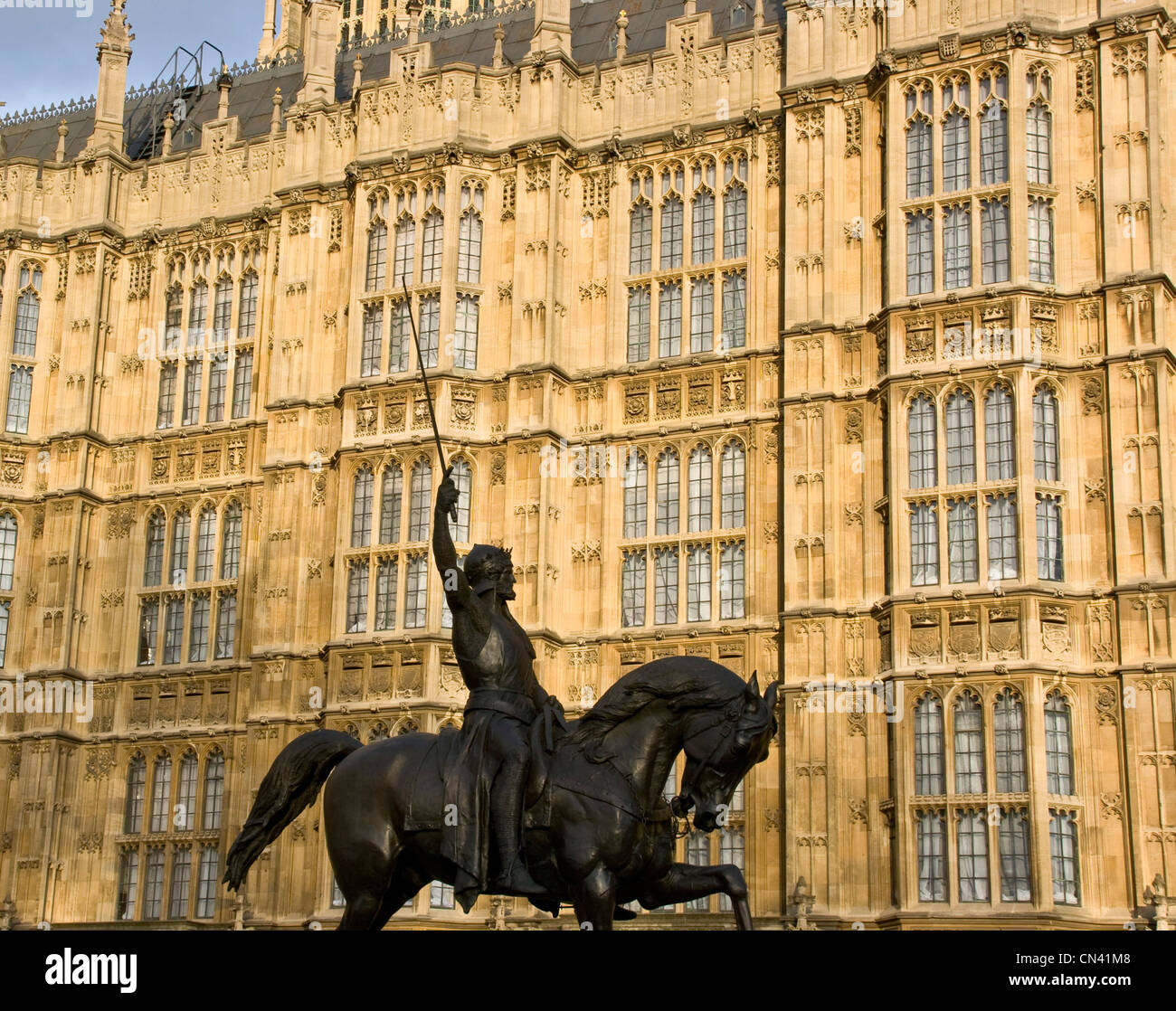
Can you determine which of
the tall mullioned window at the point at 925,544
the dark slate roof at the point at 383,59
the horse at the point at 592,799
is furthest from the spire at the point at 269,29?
the horse at the point at 592,799

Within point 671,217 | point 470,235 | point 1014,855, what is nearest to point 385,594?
point 470,235

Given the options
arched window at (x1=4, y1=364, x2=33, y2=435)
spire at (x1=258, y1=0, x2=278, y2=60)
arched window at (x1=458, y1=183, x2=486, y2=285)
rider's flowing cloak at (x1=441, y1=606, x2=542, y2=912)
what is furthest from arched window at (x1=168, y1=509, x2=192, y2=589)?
spire at (x1=258, y1=0, x2=278, y2=60)

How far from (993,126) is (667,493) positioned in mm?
9207

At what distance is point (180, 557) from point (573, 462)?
389 inches

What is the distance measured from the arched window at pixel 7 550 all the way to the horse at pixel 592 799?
83.1 ft

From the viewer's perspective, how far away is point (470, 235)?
116 feet

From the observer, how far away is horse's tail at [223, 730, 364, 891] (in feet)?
49.0

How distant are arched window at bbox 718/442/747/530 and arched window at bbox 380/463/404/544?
6.52 metres

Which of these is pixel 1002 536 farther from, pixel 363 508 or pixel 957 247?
pixel 363 508

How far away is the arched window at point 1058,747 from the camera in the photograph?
1088 inches

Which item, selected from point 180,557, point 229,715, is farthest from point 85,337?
point 229,715

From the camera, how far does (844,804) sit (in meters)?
29.2
